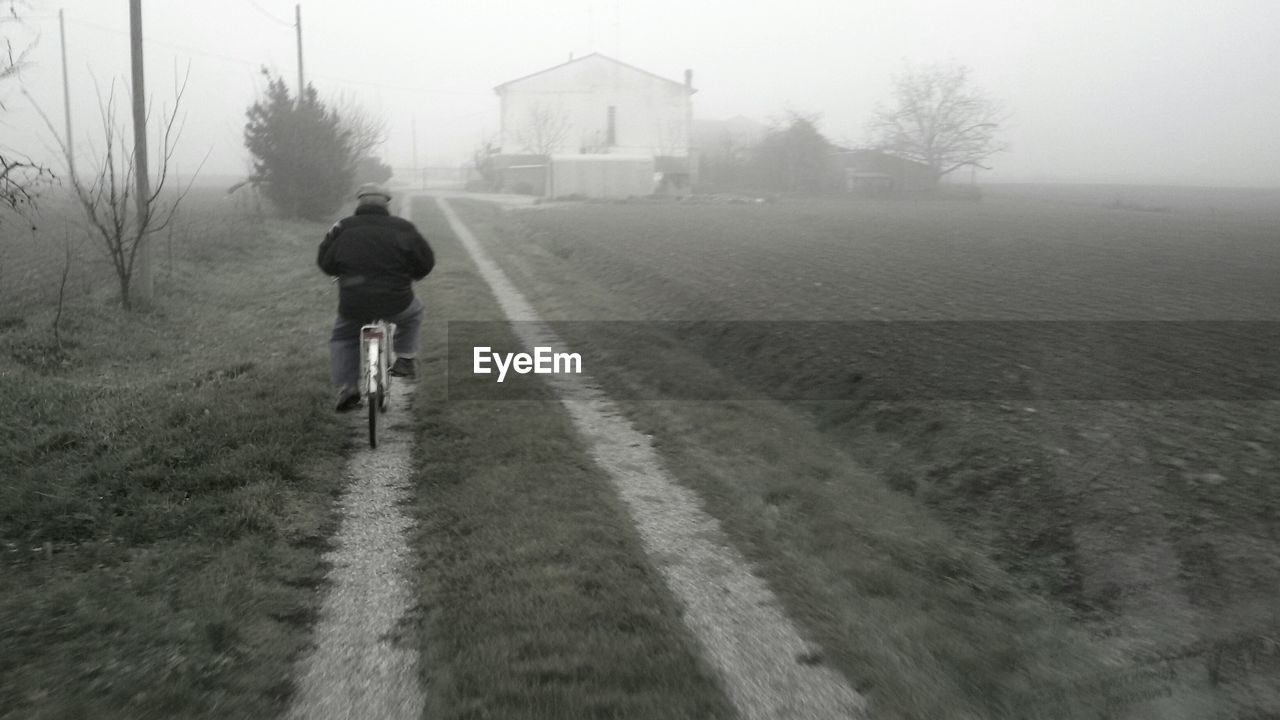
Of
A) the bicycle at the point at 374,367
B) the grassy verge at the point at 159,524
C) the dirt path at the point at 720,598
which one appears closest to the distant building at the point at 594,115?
the grassy verge at the point at 159,524

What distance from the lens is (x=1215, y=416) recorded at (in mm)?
7438

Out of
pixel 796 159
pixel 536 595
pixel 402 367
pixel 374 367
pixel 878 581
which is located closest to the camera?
pixel 536 595

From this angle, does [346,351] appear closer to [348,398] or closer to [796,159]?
[348,398]

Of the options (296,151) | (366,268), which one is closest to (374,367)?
(366,268)

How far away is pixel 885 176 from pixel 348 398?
63.4m

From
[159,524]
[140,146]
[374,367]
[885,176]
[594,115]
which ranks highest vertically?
[594,115]

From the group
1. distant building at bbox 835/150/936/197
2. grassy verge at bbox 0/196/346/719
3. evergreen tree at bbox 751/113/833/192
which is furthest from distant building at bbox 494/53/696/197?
grassy verge at bbox 0/196/346/719

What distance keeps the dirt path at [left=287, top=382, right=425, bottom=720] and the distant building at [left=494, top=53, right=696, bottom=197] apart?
198 feet

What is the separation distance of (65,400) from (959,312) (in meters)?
10.5

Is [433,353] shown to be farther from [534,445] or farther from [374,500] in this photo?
[374,500]

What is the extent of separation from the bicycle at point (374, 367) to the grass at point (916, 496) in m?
2.17

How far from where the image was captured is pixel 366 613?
15.1ft

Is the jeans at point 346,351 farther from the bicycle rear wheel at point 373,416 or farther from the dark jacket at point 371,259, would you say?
the bicycle rear wheel at point 373,416

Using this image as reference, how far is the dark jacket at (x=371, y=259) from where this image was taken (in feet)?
24.2
